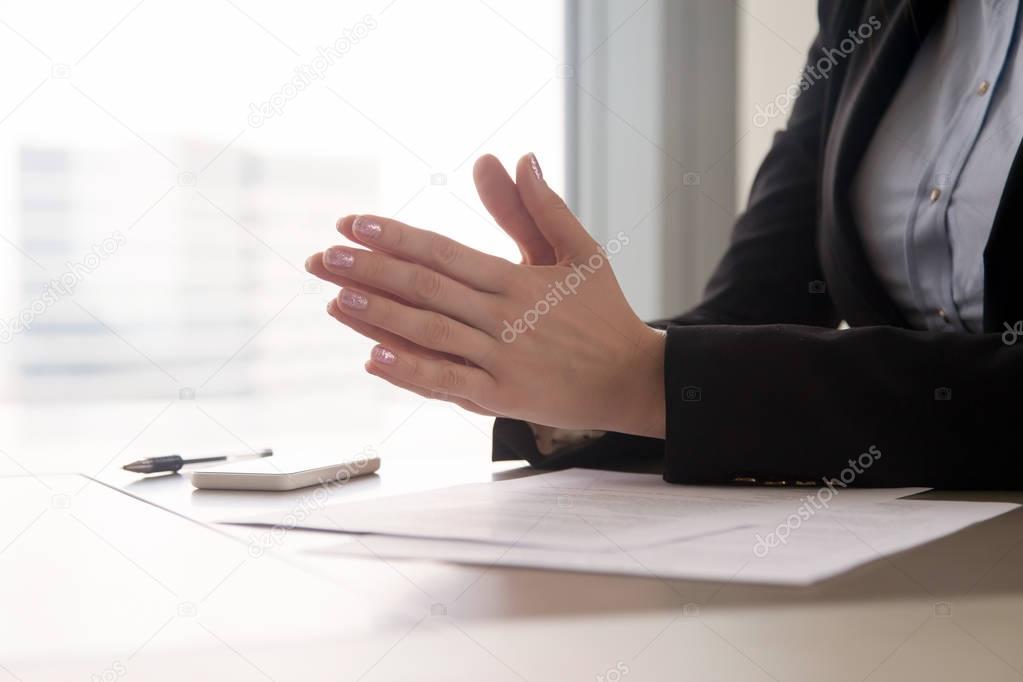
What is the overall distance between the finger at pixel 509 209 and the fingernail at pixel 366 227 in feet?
0.34

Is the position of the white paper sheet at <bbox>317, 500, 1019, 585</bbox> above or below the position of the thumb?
below

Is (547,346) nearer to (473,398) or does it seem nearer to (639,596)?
(473,398)

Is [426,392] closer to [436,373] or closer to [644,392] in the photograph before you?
[436,373]

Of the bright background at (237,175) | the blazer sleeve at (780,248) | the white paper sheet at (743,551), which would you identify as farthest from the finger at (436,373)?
the bright background at (237,175)

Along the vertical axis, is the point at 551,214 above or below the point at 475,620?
above

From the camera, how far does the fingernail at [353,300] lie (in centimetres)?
70

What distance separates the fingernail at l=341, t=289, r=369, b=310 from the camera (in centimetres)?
70

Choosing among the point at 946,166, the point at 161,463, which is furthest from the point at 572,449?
the point at 946,166

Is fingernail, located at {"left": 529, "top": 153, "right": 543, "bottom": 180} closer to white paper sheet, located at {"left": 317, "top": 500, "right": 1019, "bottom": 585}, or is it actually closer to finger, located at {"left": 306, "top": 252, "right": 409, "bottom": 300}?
finger, located at {"left": 306, "top": 252, "right": 409, "bottom": 300}

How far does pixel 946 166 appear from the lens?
36.7 inches

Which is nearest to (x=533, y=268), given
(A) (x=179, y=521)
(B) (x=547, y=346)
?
(B) (x=547, y=346)

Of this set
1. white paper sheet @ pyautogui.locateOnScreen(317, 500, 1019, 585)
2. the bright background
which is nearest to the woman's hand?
white paper sheet @ pyautogui.locateOnScreen(317, 500, 1019, 585)

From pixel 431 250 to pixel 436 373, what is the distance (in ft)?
0.31

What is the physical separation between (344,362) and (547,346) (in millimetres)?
1579
